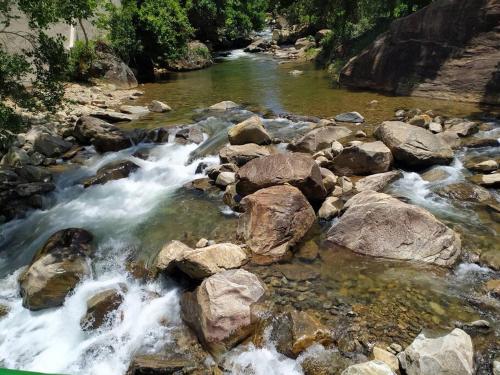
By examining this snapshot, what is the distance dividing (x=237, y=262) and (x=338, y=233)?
1635mm

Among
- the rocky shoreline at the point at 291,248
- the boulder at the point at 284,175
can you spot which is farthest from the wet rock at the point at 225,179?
the boulder at the point at 284,175


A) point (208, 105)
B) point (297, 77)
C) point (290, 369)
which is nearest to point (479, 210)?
point (290, 369)

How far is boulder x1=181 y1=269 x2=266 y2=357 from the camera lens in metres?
4.54

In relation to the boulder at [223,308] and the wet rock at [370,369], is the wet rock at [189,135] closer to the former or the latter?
the boulder at [223,308]

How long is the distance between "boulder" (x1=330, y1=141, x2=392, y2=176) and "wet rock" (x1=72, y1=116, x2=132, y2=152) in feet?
19.3

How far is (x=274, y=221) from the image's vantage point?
621 cm

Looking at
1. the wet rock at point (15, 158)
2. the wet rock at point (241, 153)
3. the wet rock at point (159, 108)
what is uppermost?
the wet rock at point (15, 158)

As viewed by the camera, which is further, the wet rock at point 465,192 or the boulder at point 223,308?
the wet rock at point 465,192

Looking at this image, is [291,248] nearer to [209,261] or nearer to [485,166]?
[209,261]

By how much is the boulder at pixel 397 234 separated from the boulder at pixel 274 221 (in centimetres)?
62

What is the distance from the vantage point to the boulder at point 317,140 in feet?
31.4

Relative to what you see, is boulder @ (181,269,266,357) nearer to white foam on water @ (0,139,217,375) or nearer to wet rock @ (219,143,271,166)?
white foam on water @ (0,139,217,375)

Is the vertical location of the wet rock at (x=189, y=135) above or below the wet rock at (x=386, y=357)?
below

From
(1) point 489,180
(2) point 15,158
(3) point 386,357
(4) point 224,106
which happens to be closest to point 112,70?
(4) point 224,106
